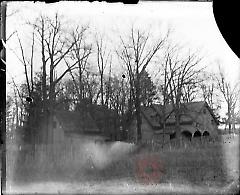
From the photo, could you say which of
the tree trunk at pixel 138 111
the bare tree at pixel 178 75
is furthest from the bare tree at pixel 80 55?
the bare tree at pixel 178 75

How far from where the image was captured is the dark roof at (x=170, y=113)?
3.32 meters

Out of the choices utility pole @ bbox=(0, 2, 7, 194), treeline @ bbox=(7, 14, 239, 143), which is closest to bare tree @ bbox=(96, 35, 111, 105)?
treeline @ bbox=(7, 14, 239, 143)

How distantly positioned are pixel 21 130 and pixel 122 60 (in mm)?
1345

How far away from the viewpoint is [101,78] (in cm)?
331

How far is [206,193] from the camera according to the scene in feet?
10.8

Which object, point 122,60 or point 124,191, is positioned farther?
point 122,60

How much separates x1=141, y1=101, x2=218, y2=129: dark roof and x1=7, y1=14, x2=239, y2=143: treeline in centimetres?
6

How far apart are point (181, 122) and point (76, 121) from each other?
3.97 feet

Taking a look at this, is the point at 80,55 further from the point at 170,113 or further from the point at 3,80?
the point at 170,113

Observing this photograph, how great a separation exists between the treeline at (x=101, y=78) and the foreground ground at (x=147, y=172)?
325 mm

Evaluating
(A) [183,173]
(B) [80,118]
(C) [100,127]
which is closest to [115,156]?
(C) [100,127]

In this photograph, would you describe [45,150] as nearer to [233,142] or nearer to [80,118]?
[80,118]

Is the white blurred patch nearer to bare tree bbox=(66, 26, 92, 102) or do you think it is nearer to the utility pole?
bare tree bbox=(66, 26, 92, 102)

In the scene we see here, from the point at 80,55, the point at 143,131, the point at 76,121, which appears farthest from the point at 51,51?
the point at 143,131
